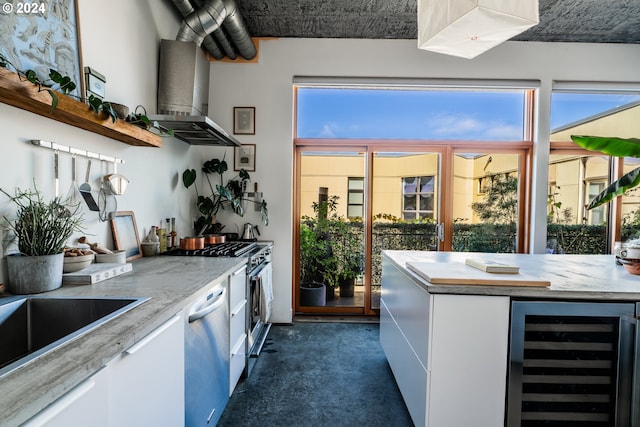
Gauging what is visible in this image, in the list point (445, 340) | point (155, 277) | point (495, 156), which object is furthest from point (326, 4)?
point (445, 340)

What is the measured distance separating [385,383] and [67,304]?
2074 millimetres

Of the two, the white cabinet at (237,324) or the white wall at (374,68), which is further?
the white wall at (374,68)

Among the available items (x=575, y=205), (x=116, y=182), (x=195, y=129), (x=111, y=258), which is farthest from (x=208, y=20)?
(x=575, y=205)

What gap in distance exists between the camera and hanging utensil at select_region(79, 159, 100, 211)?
5.44 feet

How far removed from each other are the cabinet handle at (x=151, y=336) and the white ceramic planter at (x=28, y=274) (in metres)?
0.58

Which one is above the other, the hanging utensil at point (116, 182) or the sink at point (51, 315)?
the hanging utensil at point (116, 182)

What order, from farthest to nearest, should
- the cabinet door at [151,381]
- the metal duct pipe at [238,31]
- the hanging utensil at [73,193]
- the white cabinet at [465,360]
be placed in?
the metal duct pipe at [238,31]
the hanging utensil at [73,193]
the white cabinet at [465,360]
the cabinet door at [151,381]

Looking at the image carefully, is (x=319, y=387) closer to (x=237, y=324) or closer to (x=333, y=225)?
(x=237, y=324)

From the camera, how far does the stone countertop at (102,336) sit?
2.00 feet

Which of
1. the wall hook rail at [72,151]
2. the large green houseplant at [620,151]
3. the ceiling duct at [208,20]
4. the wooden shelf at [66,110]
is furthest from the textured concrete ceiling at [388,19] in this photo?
the wall hook rail at [72,151]

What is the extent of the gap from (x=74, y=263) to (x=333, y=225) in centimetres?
265

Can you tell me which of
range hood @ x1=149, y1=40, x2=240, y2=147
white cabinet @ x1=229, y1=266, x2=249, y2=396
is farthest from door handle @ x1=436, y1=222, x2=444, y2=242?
range hood @ x1=149, y1=40, x2=240, y2=147

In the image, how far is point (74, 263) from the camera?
1.46 metres

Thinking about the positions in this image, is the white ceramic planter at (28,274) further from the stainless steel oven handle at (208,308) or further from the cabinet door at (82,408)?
the cabinet door at (82,408)
